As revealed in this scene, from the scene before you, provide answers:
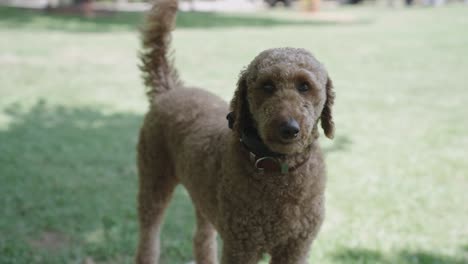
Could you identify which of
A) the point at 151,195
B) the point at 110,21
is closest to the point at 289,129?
the point at 151,195

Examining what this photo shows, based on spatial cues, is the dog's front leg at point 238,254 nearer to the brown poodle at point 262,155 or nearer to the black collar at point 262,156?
the brown poodle at point 262,155

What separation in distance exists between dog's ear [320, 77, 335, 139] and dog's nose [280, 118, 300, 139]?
426 millimetres

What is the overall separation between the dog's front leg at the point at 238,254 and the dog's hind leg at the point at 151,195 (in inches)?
36.1

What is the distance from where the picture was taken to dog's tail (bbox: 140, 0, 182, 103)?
3.49 meters

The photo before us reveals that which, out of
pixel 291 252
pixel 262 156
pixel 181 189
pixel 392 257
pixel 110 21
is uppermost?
pixel 262 156

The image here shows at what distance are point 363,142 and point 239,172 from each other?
4547 millimetres

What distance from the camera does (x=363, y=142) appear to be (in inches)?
263

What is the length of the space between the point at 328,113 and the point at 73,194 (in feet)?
10.5

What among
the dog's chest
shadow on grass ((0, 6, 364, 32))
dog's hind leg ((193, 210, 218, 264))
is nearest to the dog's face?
the dog's chest

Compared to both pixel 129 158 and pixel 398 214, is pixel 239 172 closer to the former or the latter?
pixel 398 214

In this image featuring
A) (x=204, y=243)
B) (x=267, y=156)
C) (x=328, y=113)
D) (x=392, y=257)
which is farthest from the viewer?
(x=392, y=257)

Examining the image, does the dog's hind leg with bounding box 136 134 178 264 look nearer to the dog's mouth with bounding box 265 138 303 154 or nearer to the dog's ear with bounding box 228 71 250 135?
the dog's ear with bounding box 228 71 250 135

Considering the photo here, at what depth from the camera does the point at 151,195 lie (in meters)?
3.39

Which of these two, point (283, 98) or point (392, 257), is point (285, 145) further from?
point (392, 257)
